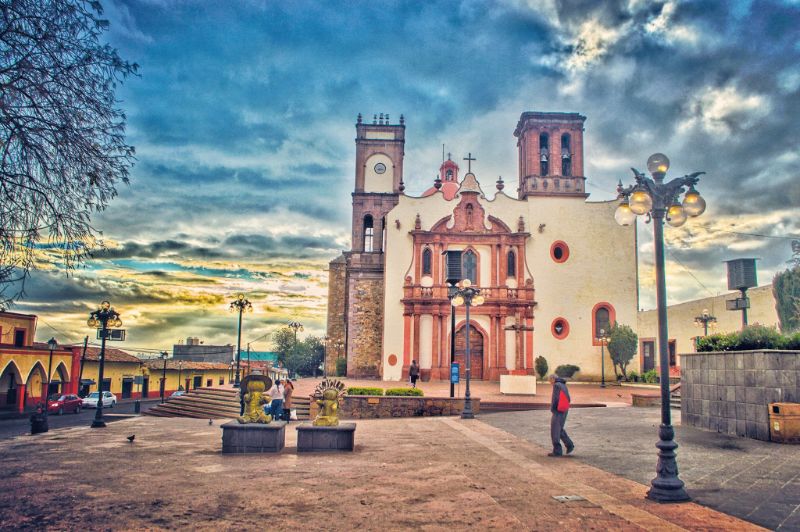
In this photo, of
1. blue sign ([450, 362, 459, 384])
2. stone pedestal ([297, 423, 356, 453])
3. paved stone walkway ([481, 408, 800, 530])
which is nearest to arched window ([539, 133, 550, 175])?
blue sign ([450, 362, 459, 384])

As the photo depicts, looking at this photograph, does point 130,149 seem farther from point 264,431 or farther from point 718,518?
point 718,518

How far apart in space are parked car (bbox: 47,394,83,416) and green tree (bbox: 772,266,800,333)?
3644cm

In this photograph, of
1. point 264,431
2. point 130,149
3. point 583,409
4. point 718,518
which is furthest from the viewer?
point 583,409

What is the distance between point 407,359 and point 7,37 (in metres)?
28.4

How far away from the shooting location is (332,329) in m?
47.5

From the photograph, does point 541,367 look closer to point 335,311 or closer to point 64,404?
point 335,311

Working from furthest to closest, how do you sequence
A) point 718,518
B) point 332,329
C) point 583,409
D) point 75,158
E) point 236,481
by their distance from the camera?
point 332,329 < point 583,409 < point 236,481 < point 75,158 < point 718,518

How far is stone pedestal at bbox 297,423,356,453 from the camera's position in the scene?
36.1ft

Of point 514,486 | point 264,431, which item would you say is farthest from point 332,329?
point 514,486

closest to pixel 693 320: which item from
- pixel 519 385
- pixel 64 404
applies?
pixel 519 385

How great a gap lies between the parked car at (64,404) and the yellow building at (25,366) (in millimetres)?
1502

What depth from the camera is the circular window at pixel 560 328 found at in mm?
34438

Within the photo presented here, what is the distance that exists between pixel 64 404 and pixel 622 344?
31364 mm

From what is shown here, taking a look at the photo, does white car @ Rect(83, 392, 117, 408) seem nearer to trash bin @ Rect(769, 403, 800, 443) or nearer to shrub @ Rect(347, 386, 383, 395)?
shrub @ Rect(347, 386, 383, 395)
